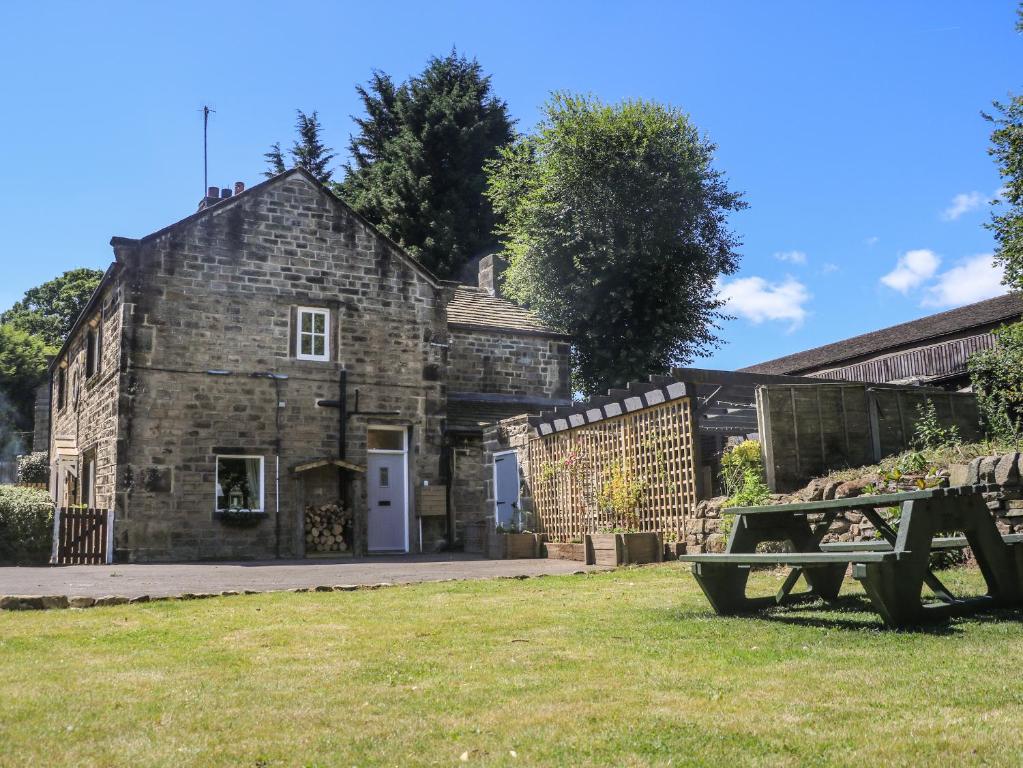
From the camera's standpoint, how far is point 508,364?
25.0 m

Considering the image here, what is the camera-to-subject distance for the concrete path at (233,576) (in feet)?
34.0

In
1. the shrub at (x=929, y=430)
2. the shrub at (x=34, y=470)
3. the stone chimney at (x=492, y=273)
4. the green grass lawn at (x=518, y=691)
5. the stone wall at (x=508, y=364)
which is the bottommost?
the green grass lawn at (x=518, y=691)

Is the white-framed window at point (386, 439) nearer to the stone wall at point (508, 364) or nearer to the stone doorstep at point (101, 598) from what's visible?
the stone wall at point (508, 364)

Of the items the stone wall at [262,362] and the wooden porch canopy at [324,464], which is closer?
the stone wall at [262,362]

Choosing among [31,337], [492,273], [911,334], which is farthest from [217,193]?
[31,337]

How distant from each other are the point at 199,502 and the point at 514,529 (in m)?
6.61

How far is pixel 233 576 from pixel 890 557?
9.28 metres

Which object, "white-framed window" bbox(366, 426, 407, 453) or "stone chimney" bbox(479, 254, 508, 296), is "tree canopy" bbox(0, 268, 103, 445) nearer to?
"stone chimney" bbox(479, 254, 508, 296)

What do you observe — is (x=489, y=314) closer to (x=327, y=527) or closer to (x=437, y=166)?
(x=327, y=527)

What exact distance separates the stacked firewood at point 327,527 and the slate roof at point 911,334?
2085 cm

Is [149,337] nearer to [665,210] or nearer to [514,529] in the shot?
[514,529]

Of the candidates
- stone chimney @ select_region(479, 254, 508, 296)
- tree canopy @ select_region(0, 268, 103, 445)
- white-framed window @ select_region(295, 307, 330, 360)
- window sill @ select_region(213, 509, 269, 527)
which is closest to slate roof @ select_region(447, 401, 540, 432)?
white-framed window @ select_region(295, 307, 330, 360)

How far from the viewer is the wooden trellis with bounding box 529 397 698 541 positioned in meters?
13.5

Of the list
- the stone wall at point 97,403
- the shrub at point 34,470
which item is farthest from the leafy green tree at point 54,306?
→ the stone wall at point 97,403
